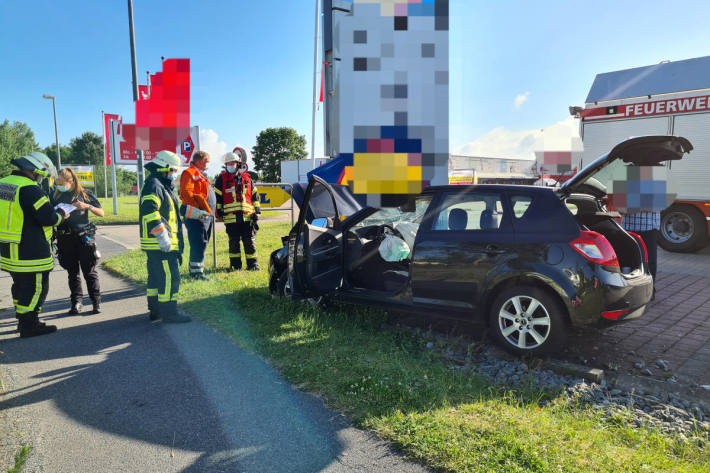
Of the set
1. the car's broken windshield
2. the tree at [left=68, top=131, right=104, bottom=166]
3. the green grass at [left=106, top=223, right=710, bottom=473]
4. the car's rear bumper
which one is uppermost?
the tree at [left=68, top=131, right=104, bottom=166]

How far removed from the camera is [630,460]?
2.59 metres

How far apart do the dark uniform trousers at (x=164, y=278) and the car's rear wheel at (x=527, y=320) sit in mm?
3545

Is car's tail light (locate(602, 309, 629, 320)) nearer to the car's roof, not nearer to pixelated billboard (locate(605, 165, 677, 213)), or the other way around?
the car's roof

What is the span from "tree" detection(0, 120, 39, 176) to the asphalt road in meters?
58.1

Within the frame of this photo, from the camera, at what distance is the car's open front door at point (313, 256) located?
4945 millimetres

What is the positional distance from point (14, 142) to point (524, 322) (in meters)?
71.2

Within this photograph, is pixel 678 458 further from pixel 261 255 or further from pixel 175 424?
pixel 261 255

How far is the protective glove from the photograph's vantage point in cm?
519

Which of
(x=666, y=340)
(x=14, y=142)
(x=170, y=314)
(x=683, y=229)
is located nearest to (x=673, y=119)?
(x=683, y=229)

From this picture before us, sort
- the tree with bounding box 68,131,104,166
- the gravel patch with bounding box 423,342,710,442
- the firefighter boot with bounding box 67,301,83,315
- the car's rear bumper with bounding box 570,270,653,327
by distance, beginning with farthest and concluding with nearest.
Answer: the tree with bounding box 68,131,104,166
the firefighter boot with bounding box 67,301,83,315
the car's rear bumper with bounding box 570,270,653,327
the gravel patch with bounding box 423,342,710,442

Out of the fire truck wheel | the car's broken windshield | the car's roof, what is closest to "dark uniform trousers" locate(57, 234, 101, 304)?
the car's broken windshield

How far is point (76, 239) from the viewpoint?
5.89 m

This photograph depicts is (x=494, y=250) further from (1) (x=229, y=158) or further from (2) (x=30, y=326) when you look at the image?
(1) (x=229, y=158)

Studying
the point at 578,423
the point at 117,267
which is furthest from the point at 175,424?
the point at 117,267
